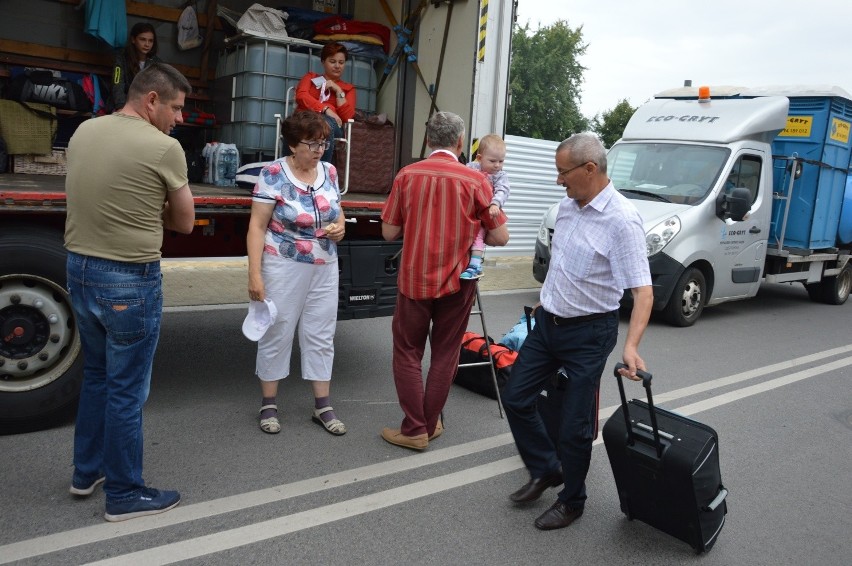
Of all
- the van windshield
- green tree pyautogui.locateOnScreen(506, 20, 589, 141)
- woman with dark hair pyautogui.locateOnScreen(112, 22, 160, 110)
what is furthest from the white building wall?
green tree pyautogui.locateOnScreen(506, 20, 589, 141)

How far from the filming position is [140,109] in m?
3.24

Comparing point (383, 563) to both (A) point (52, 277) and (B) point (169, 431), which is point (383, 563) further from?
(A) point (52, 277)

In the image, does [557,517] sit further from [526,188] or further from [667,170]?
[526,188]

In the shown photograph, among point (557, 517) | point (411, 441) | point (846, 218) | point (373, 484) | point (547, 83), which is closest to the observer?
Result: point (557, 517)

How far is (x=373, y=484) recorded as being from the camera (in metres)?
4.00

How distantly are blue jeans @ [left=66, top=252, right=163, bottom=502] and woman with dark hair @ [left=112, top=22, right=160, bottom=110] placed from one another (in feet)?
15.3

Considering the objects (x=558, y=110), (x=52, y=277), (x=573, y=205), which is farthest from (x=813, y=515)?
(x=558, y=110)

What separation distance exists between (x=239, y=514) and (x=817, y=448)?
12.1 ft

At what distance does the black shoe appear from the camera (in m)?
3.84

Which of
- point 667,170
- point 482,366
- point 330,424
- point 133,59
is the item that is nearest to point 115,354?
point 330,424

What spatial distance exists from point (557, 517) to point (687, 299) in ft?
18.7

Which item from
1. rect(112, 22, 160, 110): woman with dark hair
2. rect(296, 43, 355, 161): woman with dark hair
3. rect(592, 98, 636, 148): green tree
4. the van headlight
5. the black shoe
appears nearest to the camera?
the black shoe

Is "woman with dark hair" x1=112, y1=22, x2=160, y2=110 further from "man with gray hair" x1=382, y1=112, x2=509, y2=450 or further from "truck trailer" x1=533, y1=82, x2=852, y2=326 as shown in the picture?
"truck trailer" x1=533, y1=82, x2=852, y2=326

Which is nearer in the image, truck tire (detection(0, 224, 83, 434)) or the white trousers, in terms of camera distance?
truck tire (detection(0, 224, 83, 434))
